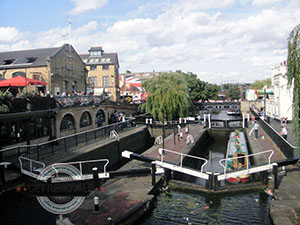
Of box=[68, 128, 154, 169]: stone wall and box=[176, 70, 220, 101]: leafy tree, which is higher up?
box=[176, 70, 220, 101]: leafy tree

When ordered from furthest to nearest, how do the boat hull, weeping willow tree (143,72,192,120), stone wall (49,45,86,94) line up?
weeping willow tree (143,72,192,120), stone wall (49,45,86,94), the boat hull

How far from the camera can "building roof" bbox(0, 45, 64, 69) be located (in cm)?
2697

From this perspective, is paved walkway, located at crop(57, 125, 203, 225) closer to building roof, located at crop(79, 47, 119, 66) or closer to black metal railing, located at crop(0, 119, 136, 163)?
black metal railing, located at crop(0, 119, 136, 163)

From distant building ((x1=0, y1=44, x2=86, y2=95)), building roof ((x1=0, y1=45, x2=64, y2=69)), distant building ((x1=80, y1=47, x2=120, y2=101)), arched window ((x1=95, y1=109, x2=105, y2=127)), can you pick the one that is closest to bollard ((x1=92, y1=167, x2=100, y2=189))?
arched window ((x1=95, y1=109, x2=105, y2=127))

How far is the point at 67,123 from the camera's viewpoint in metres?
22.2

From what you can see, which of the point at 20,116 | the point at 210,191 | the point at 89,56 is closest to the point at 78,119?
the point at 20,116

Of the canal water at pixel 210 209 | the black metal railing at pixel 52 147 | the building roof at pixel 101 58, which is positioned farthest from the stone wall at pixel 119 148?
the building roof at pixel 101 58

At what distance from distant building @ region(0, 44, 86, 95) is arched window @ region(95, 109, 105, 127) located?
4.61 metres

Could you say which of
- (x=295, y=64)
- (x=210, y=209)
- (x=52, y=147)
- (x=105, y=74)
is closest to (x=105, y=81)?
(x=105, y=74)

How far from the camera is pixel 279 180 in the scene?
11453mm

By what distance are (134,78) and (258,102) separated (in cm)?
4145

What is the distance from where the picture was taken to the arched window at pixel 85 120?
24914mm

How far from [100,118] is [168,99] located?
8.20 meters

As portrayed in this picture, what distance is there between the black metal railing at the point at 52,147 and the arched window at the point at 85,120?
11.2 feet
